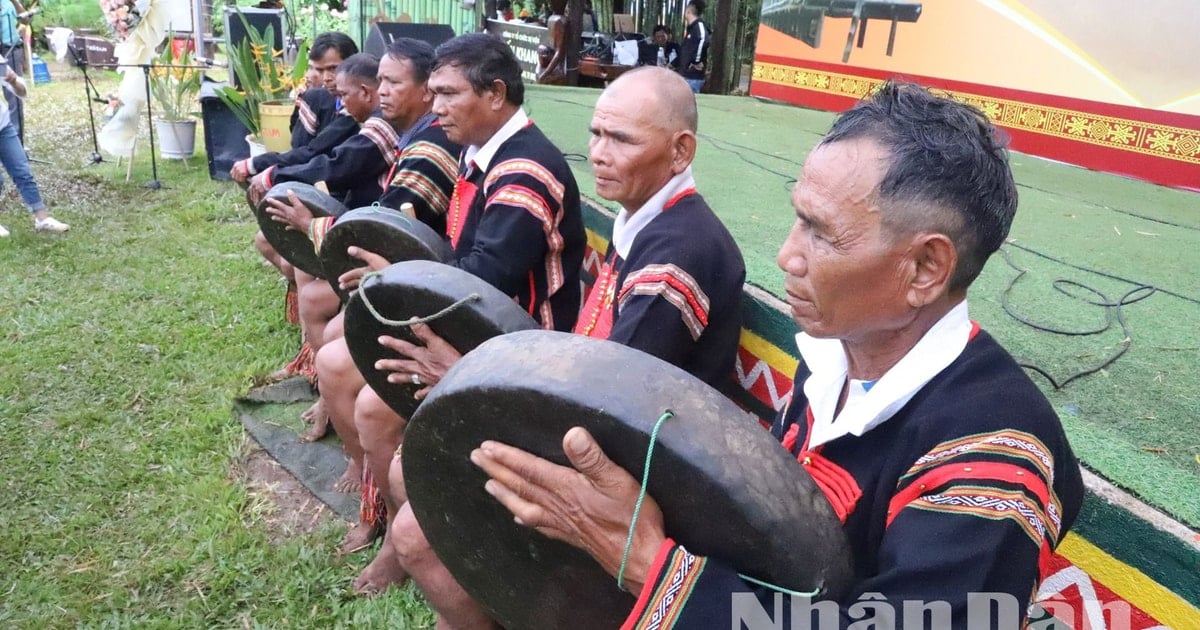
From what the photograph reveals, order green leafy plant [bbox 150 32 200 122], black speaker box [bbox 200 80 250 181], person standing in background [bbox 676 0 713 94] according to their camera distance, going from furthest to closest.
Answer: person standing in background [bbox 676 0 713 94] < green leafy plant [bbox 150 32 200 122] < black speaker box [bbox 200 80 250 181]

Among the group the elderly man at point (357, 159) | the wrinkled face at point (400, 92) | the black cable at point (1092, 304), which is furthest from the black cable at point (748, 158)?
the elderly man at point (357, 159)

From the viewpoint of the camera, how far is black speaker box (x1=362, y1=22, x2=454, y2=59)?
7.73 metres

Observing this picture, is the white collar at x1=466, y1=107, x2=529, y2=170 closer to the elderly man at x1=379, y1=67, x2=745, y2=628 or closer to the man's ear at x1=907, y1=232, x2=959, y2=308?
the elderly man at x1=379, y1=67, x2=745, y2=628

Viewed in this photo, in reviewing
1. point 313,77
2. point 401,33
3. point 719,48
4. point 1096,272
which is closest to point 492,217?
point 1096,272

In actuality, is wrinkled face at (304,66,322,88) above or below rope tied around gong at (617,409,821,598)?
above

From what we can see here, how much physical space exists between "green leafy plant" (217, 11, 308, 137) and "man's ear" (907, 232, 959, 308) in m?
7.19

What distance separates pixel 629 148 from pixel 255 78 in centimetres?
655

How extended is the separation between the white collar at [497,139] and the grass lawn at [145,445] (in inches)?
59.2

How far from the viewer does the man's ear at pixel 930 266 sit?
1.25 metres

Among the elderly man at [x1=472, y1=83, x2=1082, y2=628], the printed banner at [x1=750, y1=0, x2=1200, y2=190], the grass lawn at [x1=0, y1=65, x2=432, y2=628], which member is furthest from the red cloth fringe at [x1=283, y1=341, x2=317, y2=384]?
the printed banner at [x1=750, y1=0, x2=1200, y2=190]

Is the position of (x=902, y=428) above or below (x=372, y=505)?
above

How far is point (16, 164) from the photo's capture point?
21.0 ft

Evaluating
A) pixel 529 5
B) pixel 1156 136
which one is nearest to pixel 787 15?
pixel 1156 136

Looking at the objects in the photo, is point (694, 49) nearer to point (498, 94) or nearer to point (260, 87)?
point (260, 87)
